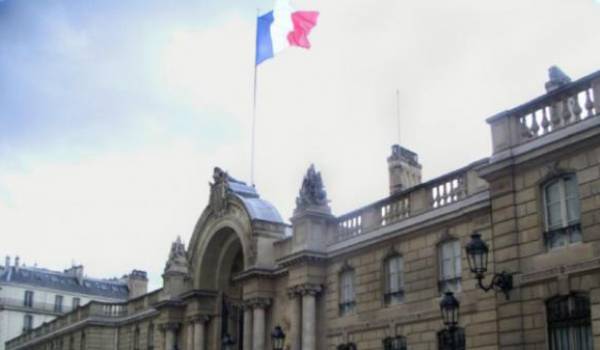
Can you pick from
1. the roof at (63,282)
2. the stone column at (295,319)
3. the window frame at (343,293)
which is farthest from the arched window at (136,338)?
the roof at (63,282)

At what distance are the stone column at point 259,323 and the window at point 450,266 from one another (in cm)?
1084

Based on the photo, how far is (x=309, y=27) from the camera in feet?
123

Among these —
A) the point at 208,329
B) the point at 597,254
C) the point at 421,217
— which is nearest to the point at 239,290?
the point at 208,329

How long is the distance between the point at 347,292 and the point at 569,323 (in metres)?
11.9

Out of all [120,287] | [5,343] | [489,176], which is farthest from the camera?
[120,287]

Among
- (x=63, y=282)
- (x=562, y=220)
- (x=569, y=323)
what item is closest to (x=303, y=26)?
(x=562, y=220)

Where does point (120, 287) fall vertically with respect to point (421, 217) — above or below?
above

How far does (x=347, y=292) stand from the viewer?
3191 centimetres

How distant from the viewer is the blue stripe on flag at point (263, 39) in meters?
40.8

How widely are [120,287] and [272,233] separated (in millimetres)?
66157

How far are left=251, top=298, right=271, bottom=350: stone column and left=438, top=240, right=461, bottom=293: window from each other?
1084 cm

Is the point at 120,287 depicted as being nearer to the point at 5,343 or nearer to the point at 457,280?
the point at 5,343

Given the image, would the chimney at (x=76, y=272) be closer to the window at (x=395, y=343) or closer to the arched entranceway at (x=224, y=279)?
the arched entranceway at (x=224, y=279)

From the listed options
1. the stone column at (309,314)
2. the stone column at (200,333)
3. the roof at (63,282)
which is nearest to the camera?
the stone column at (309,314)
